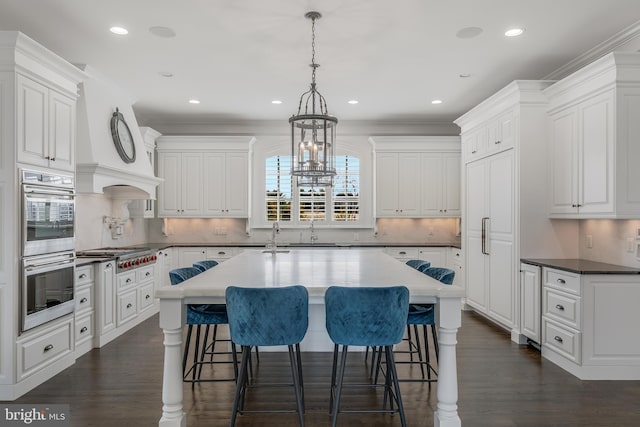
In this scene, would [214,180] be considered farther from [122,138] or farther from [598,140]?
[598,140]

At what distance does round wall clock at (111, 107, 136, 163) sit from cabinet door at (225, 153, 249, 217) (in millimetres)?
1902

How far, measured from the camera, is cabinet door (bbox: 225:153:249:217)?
23.2 feet

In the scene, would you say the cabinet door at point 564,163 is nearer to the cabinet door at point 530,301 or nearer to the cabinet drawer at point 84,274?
the cabinet door at point 530,301

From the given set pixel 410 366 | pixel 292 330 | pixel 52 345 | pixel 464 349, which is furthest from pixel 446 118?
pixel 52 345

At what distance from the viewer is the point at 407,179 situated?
7176mm

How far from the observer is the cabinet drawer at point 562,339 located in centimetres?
357

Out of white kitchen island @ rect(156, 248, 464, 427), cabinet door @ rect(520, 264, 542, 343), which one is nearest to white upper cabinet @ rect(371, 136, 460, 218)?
cabinet door @ rect(520, 264, 542, 343)

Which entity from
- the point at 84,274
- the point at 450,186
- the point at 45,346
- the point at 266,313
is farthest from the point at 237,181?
the point at 266,313

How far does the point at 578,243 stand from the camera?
454 cm

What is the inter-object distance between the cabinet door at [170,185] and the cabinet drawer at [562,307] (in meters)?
5.50

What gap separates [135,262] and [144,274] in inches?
16.7

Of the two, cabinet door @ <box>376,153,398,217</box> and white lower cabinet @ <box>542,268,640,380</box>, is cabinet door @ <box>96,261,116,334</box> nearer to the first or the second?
cabinet door @ <box>376,153,398,217</box>

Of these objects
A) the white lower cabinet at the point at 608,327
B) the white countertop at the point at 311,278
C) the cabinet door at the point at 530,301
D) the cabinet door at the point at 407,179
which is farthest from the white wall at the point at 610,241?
the cabinet door at the point at 407,179

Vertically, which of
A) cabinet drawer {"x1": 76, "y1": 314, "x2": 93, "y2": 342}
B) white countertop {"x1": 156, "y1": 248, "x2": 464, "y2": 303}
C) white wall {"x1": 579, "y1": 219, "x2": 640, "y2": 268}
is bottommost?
cabinet drawer {"x1": 76, "y1": 314, "x2": 93, "y2": 342}
